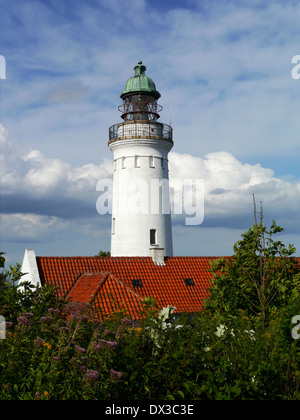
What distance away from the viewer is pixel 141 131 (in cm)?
3094

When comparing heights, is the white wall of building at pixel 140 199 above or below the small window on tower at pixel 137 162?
below

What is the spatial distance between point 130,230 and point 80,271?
6105 mm

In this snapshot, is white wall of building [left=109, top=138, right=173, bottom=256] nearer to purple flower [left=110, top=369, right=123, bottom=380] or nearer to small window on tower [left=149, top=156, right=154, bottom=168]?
small window on tower [left=149, top=156, right=154, bottom=168]

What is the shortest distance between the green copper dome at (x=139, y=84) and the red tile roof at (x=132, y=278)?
12658mm

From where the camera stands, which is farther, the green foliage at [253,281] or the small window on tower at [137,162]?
the small window on tower at [137,162]

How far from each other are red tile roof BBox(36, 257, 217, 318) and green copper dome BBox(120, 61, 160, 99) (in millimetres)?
12658

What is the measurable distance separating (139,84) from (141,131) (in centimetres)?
384

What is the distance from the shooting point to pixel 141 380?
6.37m

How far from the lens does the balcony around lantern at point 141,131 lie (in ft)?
101
